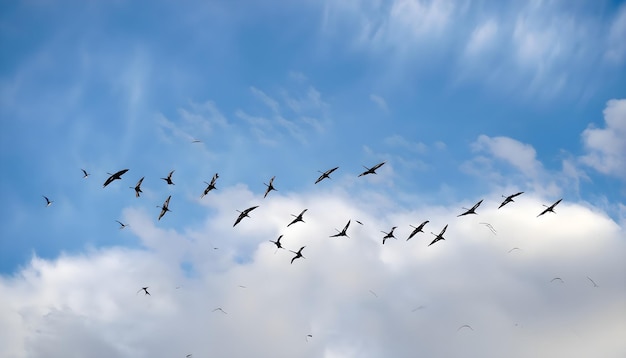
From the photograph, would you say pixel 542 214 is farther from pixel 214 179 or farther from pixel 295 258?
pixel 214 179

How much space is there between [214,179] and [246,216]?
840 cm

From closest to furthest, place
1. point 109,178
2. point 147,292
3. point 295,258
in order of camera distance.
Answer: point 109,178, point 295,258, point 147,292

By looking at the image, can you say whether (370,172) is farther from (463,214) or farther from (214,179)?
(214,179)

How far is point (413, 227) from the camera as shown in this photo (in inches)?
2995

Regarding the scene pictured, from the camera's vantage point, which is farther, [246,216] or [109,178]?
[246,216]

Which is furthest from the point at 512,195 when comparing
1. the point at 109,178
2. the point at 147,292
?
the point at 147,292

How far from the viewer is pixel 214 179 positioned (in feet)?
227

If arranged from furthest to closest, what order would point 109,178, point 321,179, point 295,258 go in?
1. point 295,258
2. point 321,179
3. point 109,178

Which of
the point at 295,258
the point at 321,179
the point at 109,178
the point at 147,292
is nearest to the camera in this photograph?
the point at 109,178

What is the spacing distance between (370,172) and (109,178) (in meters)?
39.1

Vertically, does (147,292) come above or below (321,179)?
below

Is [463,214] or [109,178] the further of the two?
[463,214]

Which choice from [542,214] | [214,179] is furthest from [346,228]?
[542,214]

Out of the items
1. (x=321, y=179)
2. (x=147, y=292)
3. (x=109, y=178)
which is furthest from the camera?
(x=147, y=292)
